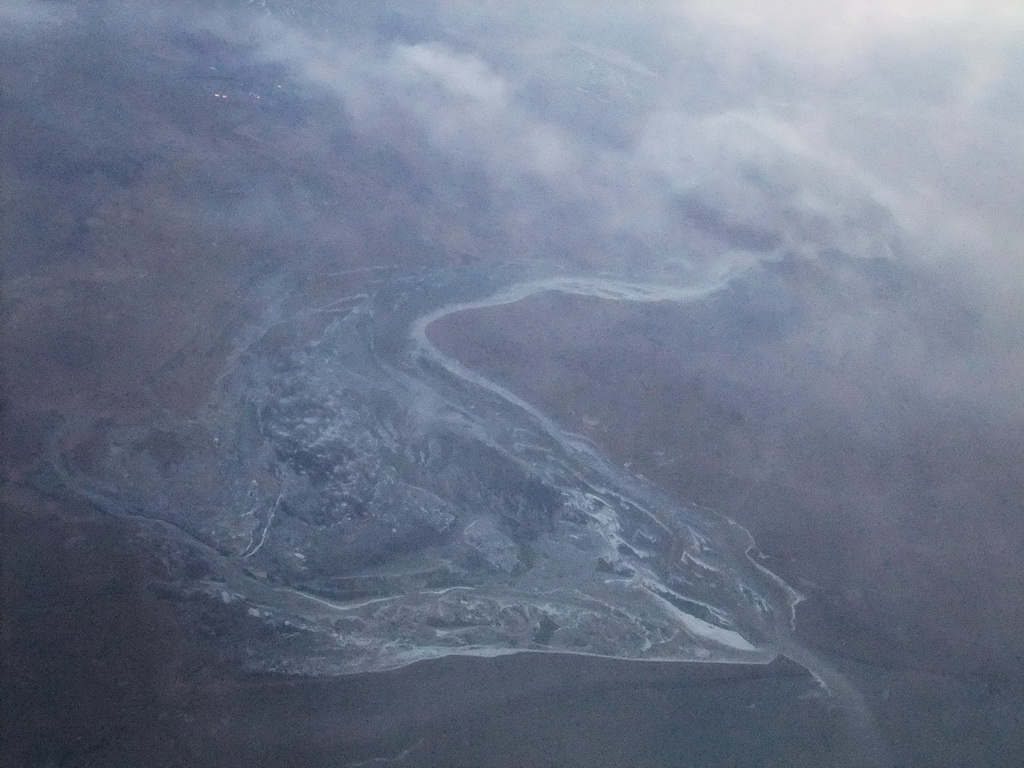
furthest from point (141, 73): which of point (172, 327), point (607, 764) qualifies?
point (607, 764)

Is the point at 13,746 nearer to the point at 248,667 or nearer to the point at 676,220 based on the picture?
the point at 248,667

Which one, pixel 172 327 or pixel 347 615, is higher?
pixel 172 327

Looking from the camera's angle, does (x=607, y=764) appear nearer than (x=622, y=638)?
Yes

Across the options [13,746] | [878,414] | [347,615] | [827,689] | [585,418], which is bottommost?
[13,746]

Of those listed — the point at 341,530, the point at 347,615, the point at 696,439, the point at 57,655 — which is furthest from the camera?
the point at 696,439

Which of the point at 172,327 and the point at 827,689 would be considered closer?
the point at 827,689

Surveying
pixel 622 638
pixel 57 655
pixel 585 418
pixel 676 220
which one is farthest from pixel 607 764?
pixel 676 220

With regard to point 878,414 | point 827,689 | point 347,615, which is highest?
point 878,414

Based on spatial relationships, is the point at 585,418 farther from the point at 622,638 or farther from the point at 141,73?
the point at 141,73

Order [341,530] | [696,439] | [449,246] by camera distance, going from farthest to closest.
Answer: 1. [449,246]
2. [696,439]
3. [341,530]
